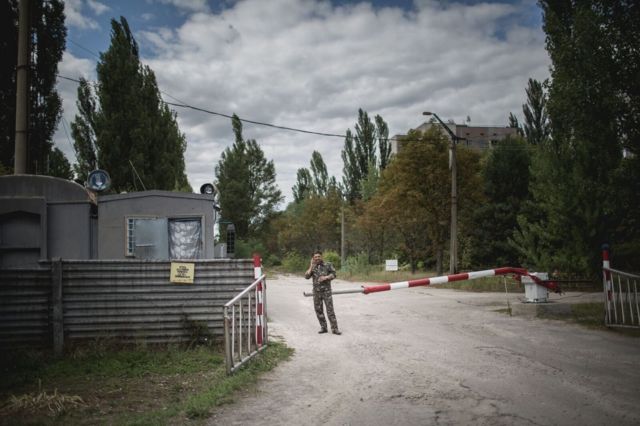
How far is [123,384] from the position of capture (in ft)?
21.8

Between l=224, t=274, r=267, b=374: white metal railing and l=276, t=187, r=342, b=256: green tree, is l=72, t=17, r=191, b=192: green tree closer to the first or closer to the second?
l=276, t=187, r=342, b=256: green tree

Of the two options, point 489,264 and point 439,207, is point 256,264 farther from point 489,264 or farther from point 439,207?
point 489,264

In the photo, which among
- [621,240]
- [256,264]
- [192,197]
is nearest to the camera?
[256,264]

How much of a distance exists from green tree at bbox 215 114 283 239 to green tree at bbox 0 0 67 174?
3083cm

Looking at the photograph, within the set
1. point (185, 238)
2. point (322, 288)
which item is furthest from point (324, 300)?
point (185, 238)

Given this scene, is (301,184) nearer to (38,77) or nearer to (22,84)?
(38,77)

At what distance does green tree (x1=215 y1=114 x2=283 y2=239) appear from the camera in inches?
2293

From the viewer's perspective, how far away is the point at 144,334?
8.73 m

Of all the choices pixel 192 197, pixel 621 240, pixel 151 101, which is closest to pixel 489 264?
pixel 621 240

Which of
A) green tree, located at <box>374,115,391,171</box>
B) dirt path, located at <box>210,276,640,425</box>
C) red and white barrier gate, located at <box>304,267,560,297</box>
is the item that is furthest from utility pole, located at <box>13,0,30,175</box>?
green tree, located at <box>374,115,391,171</box>

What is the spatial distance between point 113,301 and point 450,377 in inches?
231

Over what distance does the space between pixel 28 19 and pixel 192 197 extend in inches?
256

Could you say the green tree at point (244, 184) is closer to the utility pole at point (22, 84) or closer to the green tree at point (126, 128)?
the green tree at point (126, 128)

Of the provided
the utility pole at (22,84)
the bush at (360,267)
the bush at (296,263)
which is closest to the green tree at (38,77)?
the utility pole at (22,84)
